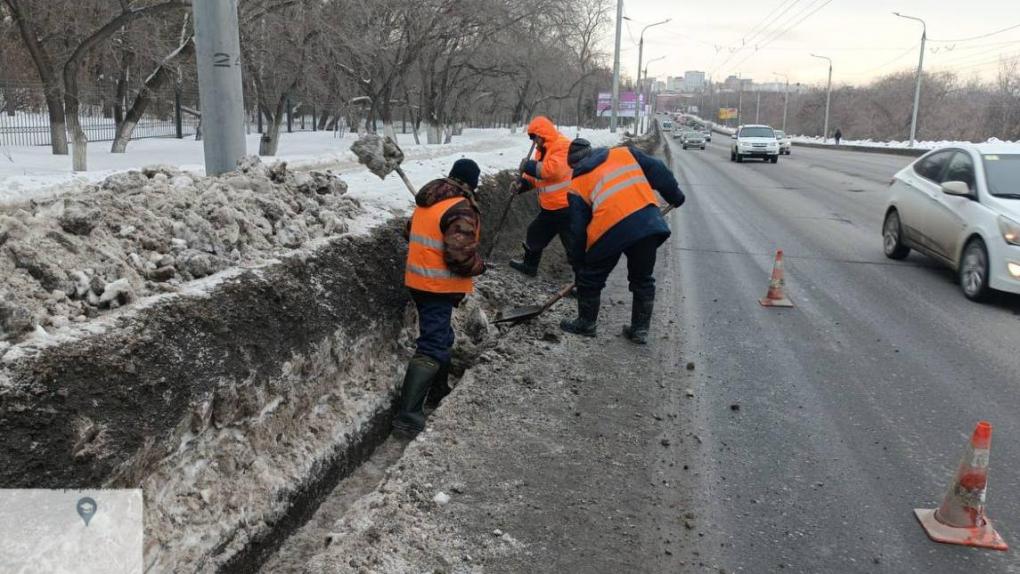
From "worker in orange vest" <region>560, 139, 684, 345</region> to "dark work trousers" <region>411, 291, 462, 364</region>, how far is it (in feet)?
5.25

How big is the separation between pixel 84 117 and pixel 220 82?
25984 millimetres

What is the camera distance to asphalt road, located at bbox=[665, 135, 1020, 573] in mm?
3309

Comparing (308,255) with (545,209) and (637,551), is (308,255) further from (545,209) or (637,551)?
(545,209)

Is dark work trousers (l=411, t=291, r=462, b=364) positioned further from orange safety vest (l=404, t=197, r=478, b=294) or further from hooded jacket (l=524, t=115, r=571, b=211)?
hooded jacket (l=524, t=115, r=571, b=211)

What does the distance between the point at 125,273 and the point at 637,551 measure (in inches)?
106

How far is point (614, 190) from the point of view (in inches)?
226

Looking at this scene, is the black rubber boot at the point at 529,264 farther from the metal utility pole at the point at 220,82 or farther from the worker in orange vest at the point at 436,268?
the worker in orange vest at the point at 436,268

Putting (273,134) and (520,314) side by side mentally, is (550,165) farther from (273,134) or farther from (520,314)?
(273,134)

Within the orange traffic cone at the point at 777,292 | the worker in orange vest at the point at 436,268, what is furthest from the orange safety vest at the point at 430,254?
the orange traffic cone at the point at 777,292

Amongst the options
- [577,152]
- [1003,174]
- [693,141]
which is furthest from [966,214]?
[693,141]

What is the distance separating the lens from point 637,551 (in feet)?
10.4

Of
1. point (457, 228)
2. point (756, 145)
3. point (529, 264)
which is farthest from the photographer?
point (756, 145)

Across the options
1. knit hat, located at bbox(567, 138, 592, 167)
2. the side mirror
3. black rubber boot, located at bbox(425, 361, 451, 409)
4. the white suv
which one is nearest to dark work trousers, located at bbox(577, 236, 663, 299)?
knit hat, located at bbox(567, 138, 592, 167)

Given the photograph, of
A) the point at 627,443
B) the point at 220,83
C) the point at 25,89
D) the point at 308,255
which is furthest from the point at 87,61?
the point at 627,443
